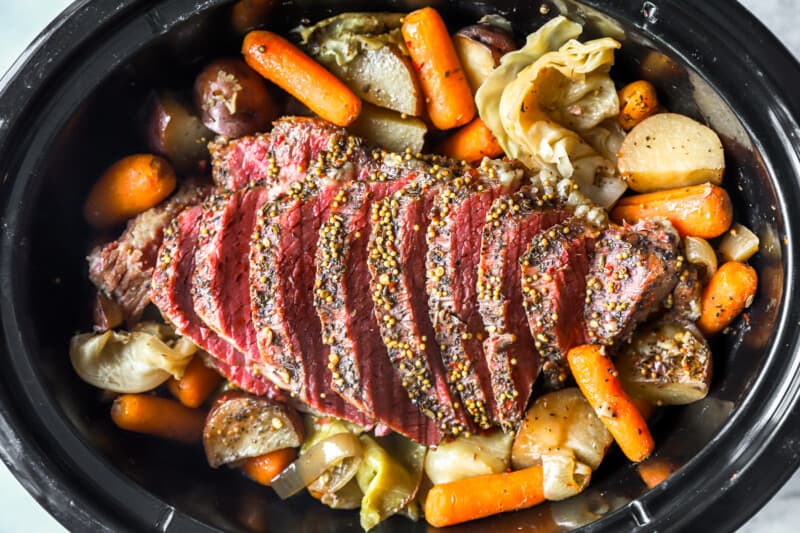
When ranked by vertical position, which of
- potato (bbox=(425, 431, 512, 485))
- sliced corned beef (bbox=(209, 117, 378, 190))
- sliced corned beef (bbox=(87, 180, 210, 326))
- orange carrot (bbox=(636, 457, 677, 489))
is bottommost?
orange carrot (bbox=(636, 457, 677, 489))

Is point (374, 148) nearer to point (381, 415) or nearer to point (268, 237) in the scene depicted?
point (268, 237)

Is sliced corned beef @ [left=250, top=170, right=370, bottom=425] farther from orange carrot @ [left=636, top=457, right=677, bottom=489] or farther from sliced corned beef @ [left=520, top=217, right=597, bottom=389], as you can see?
orange carrot @ [left=636, top=457, right=677, bottom=489]

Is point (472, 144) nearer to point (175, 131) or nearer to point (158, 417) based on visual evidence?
point (175, 131)

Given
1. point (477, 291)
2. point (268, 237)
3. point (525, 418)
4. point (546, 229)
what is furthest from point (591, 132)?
point (268, 237)

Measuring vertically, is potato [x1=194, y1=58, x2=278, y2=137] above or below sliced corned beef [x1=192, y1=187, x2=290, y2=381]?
above

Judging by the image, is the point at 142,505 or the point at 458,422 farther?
the point at 458,422

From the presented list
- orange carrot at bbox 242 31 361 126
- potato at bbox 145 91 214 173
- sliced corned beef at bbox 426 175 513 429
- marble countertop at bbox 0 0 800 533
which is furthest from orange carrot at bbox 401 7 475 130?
marble countertop at bbox 0 0 800 533

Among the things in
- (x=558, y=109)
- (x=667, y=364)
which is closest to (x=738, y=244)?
Answer: (x=667, y=364)
